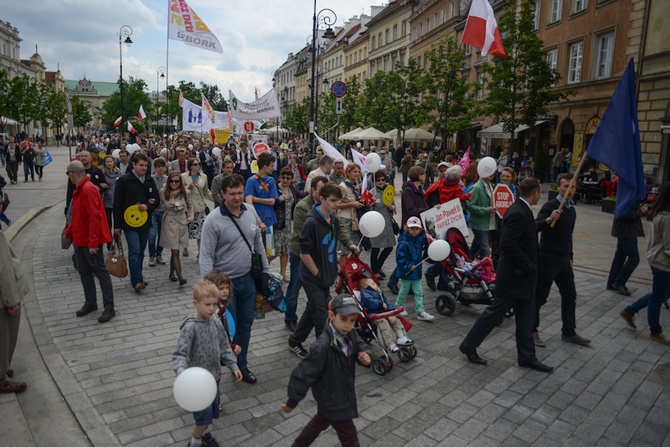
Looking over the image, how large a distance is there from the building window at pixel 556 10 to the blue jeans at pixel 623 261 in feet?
75.5

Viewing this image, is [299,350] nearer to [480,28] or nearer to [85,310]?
[85,310]

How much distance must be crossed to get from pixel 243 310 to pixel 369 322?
140cm

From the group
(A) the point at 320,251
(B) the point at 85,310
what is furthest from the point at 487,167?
(B) the point at 85,310

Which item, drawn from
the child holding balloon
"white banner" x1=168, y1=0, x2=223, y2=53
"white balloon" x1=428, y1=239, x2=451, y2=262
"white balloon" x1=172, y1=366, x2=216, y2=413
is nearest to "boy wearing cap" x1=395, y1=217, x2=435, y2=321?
"white balloon" x1=428, y1=239, x2=451, y2=262

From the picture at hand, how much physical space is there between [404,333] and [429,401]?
1000 millimetres

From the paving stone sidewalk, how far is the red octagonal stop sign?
190 cm

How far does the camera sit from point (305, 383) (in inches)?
129

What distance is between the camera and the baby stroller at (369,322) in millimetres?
5211

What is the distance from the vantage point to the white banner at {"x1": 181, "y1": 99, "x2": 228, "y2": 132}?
20.6 metres

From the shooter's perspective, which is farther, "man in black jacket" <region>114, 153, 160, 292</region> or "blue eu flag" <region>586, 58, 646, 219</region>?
"man in black jacket" <region>114, 153, 160, 292</region>

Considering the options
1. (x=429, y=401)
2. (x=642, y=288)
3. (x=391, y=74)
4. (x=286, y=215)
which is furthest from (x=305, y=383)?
(x=391, y=74)

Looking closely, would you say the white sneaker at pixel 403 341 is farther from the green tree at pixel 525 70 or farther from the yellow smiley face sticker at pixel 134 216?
the green tree at pixel 525 70

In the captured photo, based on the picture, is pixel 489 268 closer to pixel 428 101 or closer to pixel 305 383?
pixel 305 383

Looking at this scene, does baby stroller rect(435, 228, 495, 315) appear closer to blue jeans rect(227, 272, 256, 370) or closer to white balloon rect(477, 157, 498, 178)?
white balloon rect(477, 157, 498, 178)
